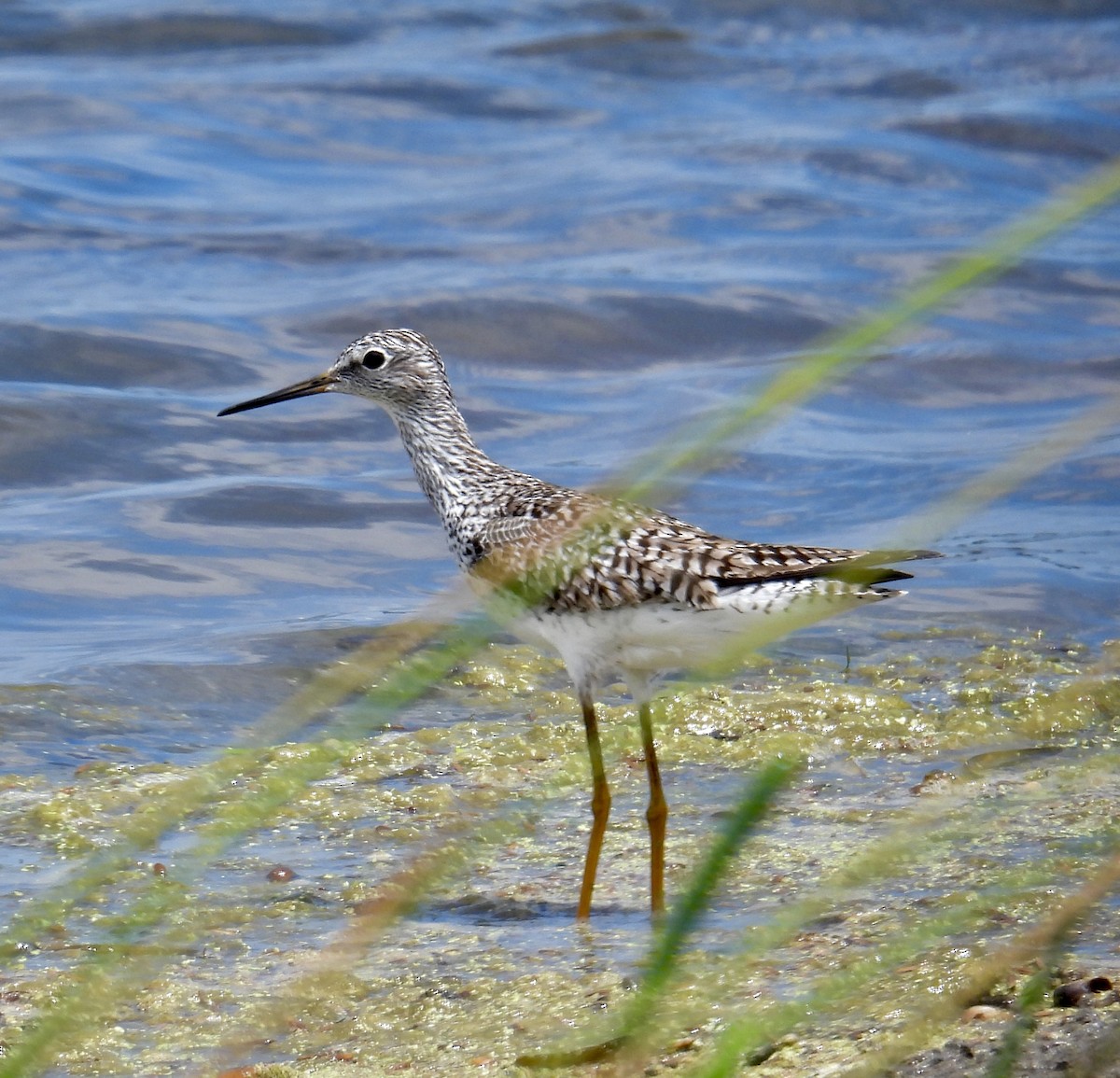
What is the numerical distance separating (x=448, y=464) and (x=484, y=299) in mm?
6047

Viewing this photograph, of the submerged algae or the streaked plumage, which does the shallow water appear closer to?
the submerged algae

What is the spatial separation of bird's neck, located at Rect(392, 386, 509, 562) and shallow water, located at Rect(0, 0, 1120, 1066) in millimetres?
1028

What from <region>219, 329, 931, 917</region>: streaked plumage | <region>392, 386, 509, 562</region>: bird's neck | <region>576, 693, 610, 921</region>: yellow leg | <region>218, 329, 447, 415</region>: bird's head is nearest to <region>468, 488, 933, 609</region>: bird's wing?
<region>219, 329, 931, 917</region>: streaked plumage

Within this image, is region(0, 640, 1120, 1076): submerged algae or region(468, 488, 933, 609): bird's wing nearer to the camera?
region(0, 640, 1120, 1076): submerged algae

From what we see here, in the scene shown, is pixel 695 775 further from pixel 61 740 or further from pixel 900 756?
pixel 61 740

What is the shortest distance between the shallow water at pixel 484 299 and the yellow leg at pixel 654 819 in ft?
4.45

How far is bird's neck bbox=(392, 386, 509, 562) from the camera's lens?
5.17 m

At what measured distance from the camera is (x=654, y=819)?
4703 millimetres

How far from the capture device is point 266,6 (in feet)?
54.5

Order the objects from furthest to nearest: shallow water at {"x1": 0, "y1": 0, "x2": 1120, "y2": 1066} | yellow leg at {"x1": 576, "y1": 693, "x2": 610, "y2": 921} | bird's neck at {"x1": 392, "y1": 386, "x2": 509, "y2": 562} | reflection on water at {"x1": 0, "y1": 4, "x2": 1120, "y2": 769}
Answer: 1. reflection on water at {"x1": 0, "y1": 4, "x2": 1120, "y2": 769}
2. shallow water at {"x1": 0, "y1": 0, "x2": 1120, "y2": 1066}
3. bird's neck at {"x1": 392, "y1": 386, "x2": 509, "y2": 562}
4. yellow leg at {"x1": 576, "y1": 693, "x2": 610, "y2": 921}

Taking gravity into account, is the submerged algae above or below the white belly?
below

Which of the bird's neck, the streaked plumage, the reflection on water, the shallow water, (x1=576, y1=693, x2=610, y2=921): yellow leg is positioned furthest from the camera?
the reflection on water

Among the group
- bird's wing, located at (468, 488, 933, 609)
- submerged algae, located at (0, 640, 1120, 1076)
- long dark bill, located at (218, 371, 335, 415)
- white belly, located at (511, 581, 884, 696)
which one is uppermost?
long dark bill, located at (218, 371, 335, 415)

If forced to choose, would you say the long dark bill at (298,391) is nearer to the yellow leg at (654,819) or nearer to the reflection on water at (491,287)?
the reflection on water at (491,287)
